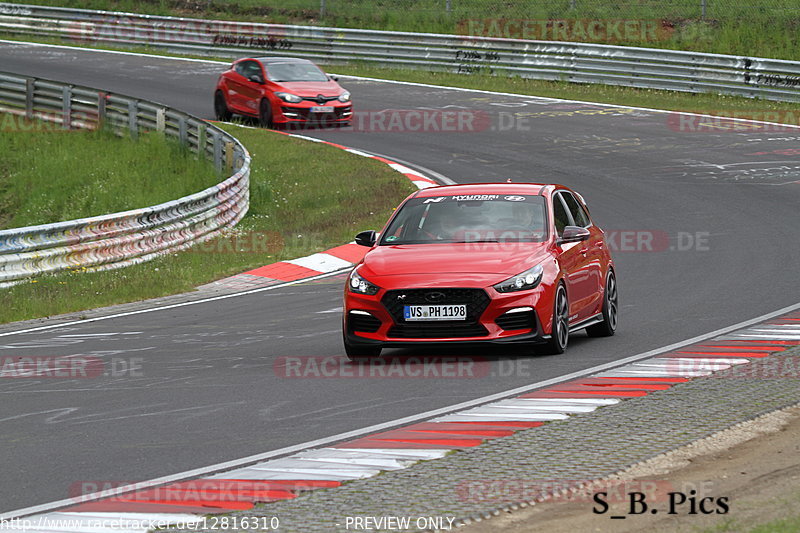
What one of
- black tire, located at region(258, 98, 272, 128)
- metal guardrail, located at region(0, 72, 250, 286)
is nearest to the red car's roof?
metal guardrail, located at region(0, 72, 250, 286)

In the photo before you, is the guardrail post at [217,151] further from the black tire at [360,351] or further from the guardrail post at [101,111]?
the black tire at [360,351]

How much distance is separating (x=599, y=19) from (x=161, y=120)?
1501cm

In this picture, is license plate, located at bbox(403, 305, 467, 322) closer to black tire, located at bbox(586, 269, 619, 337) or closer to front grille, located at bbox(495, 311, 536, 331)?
front grille, located at bbox(495, 311, 536, 331)

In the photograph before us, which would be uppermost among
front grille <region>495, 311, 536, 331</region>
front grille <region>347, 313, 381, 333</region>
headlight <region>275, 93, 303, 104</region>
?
front grille <region>495, 311, 536, 331</region>

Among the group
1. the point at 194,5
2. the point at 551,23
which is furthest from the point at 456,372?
the point at 194,5

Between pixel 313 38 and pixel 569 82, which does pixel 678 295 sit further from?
pixel 313 38

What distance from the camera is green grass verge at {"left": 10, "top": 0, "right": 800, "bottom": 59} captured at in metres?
36.8

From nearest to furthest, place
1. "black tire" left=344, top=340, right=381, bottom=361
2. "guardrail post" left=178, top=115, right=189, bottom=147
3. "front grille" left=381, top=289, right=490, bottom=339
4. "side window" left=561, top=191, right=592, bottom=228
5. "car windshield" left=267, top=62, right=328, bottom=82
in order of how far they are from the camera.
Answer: "front grille" left=381, top=289, right=490, bottom=339, "black tire" left=344, top=340, right=381, bottom=361, "side window" left=561, top=191, right=592, bottom=228, "guardrail post" left=178, top=115, right=189, bottom=147, "car windshield" left=267, top=62, right=328, bottom=82

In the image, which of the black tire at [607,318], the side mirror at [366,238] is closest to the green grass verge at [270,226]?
the side mirror at [366,238]

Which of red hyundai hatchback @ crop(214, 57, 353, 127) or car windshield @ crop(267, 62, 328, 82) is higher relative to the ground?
car windshield @ crop(267, 62, 328, 82)

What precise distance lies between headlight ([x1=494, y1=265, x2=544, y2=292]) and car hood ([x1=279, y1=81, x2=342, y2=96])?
67.1 feet

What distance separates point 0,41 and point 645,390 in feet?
141

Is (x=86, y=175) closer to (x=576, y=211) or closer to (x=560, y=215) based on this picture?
(x=576, y=211)

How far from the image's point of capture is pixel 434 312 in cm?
1125
